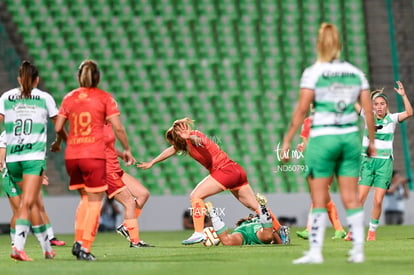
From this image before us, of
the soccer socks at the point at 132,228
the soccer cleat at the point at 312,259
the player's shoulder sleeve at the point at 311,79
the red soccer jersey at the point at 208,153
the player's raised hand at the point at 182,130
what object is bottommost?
the soccer socks at the point at 132,228

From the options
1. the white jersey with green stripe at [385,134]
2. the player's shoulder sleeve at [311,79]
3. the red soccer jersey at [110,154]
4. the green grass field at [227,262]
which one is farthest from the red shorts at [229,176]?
the player's shoulder sleeve at [311,79]

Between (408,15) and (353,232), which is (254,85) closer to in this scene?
(408,15)

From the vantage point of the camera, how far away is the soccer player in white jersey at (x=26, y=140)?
8.93m

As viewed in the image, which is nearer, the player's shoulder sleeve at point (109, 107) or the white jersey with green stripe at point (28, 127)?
the player's shoulder sleeve at point (109, 107)

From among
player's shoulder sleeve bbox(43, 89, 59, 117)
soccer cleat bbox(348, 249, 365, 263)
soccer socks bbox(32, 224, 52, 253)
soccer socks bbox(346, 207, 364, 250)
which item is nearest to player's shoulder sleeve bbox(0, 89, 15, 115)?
player's shoulder sleeve bbox(43, 89, 59, 117)

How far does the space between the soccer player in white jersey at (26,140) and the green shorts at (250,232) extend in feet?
11.2

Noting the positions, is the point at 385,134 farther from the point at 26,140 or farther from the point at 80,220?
the point at 26,140

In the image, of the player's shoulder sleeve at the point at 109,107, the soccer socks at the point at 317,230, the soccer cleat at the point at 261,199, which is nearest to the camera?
the soccer socks at the point at 317,230

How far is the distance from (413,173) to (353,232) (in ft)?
48.2

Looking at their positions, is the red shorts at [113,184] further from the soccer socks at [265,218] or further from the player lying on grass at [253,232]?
the soccer socks at [265,218]

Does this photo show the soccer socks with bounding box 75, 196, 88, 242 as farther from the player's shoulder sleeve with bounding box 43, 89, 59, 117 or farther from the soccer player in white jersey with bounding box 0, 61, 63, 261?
the player's shoulder sleeve with bounding box 43, 89, 59, 117

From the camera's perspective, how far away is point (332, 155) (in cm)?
754

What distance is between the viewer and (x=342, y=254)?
927cm

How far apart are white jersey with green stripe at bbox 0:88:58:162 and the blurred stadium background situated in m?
12.7
